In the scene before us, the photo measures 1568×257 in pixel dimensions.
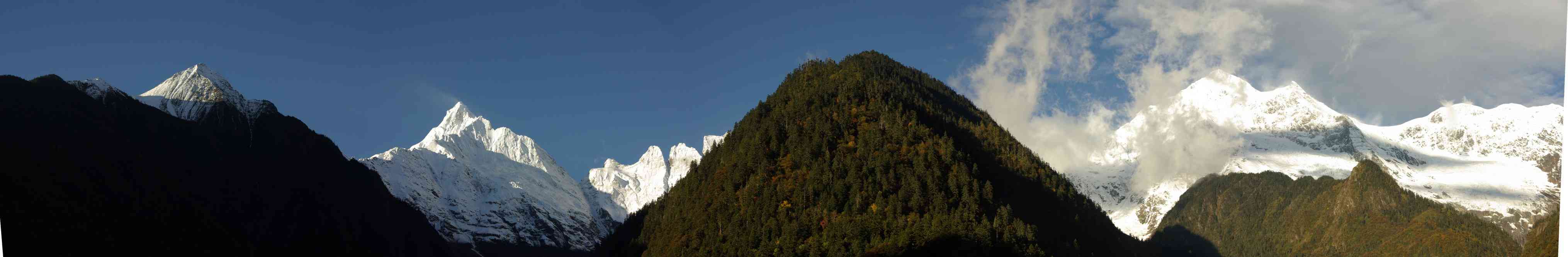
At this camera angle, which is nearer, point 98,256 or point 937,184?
point 98,256

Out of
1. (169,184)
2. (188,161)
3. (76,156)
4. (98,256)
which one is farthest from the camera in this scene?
(188,161)

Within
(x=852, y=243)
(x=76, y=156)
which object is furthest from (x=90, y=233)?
(x=852, y=243)

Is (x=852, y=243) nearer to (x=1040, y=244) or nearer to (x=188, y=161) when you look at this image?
(x=1040, y=244)

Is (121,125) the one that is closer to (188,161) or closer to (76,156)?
(188,161)

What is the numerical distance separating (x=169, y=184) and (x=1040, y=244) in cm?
15168

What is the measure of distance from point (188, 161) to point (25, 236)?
57.5m

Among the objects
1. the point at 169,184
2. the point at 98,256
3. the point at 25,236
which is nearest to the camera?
the point at 25,236

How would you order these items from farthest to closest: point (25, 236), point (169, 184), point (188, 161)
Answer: point (188, 161)
point (169, 184)
point (25, 236)

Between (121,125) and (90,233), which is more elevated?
(121,125)

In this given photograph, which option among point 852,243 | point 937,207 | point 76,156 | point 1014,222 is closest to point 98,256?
point 76,156

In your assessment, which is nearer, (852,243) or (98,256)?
(98,256)

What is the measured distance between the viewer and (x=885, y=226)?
174625 mm

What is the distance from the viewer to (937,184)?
187m

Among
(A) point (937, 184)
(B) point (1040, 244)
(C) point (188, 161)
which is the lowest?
(B) point (1040, 244)
